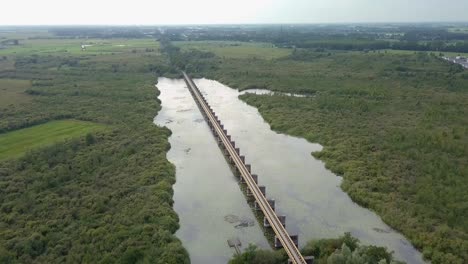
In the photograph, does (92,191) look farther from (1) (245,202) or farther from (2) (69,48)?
(2) (69,48)

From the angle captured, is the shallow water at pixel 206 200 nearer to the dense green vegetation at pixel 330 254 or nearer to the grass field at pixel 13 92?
the dense green vegetation at pixel 330 254

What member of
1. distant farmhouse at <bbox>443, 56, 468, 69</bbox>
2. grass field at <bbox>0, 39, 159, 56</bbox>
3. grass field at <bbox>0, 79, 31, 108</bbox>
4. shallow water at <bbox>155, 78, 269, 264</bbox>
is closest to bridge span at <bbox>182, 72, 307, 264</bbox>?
shallow water at <bbox>155, 78, 269, 264</bbox>

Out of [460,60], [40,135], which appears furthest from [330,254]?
[460,60]

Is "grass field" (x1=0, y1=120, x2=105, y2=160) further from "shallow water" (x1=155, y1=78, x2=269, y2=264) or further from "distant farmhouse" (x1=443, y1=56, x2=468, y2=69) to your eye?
"distant farmhouse" (x1=443, y1=56, x2=468, y2=69)

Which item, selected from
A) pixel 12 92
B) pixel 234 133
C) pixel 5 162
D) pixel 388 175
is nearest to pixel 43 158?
pixel 5 162

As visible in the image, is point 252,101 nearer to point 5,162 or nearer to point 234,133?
point 234,133
